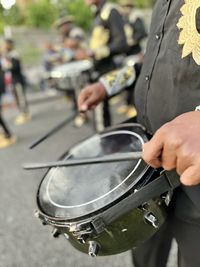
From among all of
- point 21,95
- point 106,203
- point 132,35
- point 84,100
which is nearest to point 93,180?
point 106,203

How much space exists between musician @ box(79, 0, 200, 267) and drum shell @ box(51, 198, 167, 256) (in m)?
0.10

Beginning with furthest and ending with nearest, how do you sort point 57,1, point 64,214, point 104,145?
point 57,1
point 104,145
point 64,214

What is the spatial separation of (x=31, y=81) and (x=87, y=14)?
5.82 metres

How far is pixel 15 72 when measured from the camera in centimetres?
647

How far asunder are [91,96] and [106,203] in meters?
0.61

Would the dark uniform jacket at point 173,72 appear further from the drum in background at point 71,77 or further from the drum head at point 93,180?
the drum in background at point 71,77

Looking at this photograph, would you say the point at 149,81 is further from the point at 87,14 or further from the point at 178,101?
the point at 87,14

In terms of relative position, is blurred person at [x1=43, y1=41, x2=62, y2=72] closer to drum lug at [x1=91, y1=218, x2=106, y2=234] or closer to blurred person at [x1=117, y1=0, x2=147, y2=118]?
blurred person at [x1=117, y1=0, x2=147, y2=118]

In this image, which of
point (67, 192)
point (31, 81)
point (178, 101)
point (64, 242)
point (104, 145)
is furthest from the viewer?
point (31, 81)

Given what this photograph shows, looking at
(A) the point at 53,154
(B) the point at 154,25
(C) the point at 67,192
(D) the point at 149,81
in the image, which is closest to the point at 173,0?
(B) the point at 154,25

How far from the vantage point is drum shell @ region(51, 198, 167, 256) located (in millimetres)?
1106

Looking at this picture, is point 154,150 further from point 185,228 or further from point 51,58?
point 51,58

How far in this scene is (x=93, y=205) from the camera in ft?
3.68

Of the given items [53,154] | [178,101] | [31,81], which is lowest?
[31,81]
